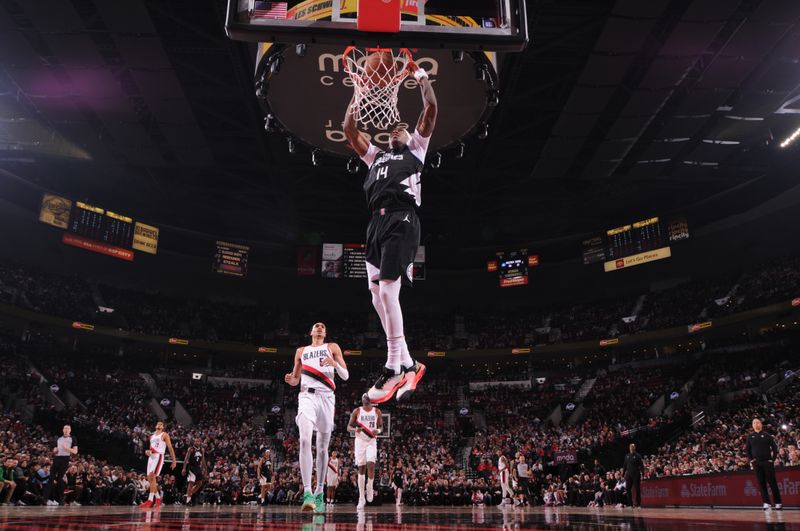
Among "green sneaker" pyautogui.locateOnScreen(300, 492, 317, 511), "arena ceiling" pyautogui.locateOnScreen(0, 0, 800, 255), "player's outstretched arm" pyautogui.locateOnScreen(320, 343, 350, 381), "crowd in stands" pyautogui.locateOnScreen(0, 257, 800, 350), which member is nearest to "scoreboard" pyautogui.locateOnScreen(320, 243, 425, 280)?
"arena ceiling" pyautogui.locateOnScreen(0, 0, 800, 255)

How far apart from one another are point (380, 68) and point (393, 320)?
3.68 m

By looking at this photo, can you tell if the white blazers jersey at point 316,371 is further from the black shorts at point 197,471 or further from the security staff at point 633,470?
the black shorts at point 197,471

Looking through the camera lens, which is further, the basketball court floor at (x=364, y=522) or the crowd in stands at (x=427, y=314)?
the crowd in stands at (x=427, y=314)

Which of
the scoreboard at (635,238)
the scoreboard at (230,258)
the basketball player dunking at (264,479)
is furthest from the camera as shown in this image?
the scoreboard at (230,258)

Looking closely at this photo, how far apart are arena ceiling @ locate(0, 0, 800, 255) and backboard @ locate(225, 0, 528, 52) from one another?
11230 millimetres

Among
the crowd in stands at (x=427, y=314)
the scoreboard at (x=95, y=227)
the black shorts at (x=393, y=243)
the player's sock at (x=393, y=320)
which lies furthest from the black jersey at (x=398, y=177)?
the scoreboard at (x=95, y=227)

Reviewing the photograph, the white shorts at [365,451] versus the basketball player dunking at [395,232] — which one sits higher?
the basketball player dunking at [395,232]

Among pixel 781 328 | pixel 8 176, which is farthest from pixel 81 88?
pixel 781 328

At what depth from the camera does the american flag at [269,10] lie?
575cm

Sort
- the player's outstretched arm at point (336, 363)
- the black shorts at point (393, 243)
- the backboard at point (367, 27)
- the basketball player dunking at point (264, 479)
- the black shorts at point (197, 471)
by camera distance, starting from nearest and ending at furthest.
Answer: the black shorts at point (393, 243)
the backboard at point (367, 27)
the player's outstretched arm at point (336, 363)
the black shorts at point (197, 471)
the basketball player dunking at point (264, 479)

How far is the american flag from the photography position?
575 centimetres

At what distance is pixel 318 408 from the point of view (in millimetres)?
7422

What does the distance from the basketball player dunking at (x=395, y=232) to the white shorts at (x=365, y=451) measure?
24.6 ft

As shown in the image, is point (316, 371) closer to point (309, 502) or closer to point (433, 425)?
point (309, 502)
